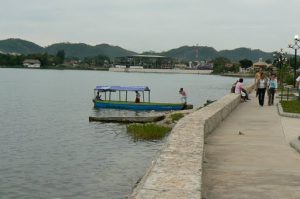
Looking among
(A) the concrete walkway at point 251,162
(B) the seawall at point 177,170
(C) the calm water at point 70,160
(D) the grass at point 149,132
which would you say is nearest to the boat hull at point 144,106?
(C) the calm water at point 70,160

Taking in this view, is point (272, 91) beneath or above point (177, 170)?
above

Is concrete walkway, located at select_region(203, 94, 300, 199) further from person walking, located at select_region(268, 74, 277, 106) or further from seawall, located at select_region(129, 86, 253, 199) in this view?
person walking, located at select_region(268, 74, 277, 106)

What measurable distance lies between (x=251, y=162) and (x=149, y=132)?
16.5 meters

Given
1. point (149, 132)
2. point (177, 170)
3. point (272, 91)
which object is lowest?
point (149, 132)

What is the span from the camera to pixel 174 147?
10047 mm

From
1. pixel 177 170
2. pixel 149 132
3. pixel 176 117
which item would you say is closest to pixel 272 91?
pixel 149 132

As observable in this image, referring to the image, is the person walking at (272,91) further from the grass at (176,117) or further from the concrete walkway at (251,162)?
the concrete walkway at (251,162)

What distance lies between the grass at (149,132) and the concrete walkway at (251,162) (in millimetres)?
8843

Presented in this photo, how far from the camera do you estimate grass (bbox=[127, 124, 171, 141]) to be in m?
26.9

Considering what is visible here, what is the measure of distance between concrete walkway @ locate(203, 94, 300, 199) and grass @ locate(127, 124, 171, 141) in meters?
8.84

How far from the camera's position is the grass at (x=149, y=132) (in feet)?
88.2

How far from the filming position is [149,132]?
27.4m

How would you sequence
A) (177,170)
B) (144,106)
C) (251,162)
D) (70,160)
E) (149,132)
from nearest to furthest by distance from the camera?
(177,170)
(251,162)
(70,160)
(149,132)
(144,106)

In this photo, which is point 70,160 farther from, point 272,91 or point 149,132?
point 272,91
